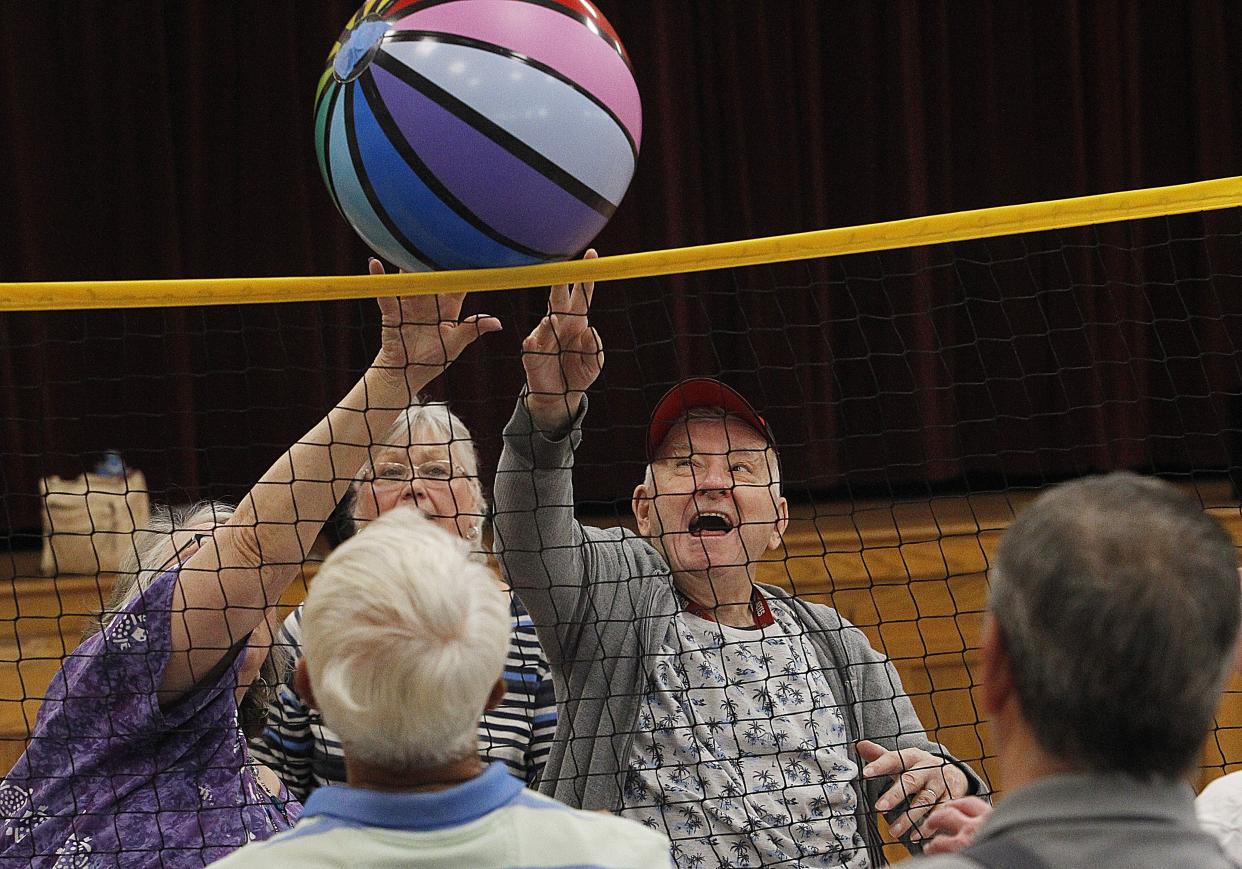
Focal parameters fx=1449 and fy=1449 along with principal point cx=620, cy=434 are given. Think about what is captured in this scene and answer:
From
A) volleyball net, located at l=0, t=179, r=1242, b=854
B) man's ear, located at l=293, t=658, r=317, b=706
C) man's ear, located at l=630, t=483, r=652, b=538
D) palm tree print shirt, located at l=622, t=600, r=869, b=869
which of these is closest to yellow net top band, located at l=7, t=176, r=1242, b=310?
man's ear, located at l=630, t=483, r=652, b=538

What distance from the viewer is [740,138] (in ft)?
17.6

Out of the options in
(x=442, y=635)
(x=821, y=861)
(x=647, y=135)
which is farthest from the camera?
(x=647, y=135)

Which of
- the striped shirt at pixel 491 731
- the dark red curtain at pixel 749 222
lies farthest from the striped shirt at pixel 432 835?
the dark red curtain at pixel 749 222

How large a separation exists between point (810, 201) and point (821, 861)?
354 cm

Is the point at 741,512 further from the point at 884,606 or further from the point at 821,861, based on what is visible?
the point at 884,606

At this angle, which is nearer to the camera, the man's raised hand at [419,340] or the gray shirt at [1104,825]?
the gray shirt at [1104,825]

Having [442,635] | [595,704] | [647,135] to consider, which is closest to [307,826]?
[442,635]

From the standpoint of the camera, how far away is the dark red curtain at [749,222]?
5219mm

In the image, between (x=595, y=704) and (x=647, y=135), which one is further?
(x=647, y=135)

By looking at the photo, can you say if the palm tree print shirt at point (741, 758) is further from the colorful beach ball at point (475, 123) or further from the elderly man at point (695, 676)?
the colorful beach ball at point (475, 123)

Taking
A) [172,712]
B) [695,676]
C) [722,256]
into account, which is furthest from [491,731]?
[722,256]

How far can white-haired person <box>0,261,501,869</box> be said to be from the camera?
1.92 m

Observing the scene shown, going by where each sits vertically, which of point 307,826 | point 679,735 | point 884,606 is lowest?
point 884,606

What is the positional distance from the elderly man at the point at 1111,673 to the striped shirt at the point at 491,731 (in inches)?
58.5
